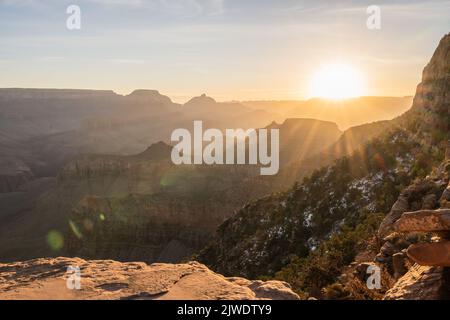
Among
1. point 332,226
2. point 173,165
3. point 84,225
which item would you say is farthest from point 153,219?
point 332,226

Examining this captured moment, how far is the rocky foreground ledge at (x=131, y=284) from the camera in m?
8.09

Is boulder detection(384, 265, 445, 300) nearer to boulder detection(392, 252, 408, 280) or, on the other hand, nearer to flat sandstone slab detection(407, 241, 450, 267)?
flat sandstone slab detection(407, 241, 450, 267)

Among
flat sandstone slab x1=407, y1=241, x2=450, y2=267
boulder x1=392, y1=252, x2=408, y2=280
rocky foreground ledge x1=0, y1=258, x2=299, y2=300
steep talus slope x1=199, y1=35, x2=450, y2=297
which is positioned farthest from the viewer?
steep talus slope x1=199, y1=35, x2=450, y2=297

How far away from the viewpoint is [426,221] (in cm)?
796

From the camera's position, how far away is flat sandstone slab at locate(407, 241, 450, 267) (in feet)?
25.3

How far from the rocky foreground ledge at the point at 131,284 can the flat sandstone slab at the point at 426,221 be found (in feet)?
8.15

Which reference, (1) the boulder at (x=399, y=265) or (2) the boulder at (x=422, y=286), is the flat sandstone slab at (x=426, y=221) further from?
(1) the boulder at (x=399, y=265)

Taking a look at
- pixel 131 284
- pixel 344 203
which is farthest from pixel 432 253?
pixel 344 203

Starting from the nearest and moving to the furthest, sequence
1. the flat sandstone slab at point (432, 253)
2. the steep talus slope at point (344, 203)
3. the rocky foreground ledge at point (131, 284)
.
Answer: the flat sandstone slab at point (432, 253) → the rocky foreground ledge at point (131, 284) → the steep talus slope at point (344, 203)

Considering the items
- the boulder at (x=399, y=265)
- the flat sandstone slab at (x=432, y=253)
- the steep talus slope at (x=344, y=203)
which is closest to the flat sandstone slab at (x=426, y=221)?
the flat sandstone slab at (x=432, y=253)

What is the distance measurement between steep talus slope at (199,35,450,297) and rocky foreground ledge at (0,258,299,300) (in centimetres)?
674

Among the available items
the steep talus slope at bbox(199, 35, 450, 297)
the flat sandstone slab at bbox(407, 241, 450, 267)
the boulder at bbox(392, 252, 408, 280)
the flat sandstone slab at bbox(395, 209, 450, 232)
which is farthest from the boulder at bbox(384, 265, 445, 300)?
the steep talus slope at bbox(199, 35, 450, 297)

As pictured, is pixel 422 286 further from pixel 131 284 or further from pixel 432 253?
pixel 131 284
